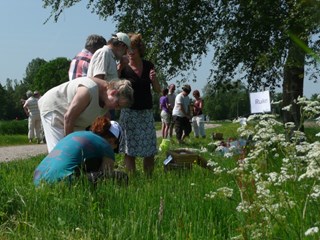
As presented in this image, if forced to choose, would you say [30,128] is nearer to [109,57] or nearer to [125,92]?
[109,57]

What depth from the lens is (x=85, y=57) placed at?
6387 mm

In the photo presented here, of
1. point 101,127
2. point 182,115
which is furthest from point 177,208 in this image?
point 182,115

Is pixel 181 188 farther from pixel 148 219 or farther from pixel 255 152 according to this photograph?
pixel 255 152

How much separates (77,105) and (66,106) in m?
0.30

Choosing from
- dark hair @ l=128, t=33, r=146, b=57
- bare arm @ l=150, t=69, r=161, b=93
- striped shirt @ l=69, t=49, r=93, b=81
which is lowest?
bare arm @ l=150, t=69, r=161, b=93

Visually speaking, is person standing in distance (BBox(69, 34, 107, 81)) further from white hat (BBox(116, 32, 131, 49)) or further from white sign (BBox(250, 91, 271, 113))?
white sign (BBox(250, 91, 271, 113))

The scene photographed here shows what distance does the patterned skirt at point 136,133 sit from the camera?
19.4 feet

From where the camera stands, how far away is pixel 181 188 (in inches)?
150

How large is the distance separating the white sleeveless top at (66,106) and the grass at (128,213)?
1012 mm

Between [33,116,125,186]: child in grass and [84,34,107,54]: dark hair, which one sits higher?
[84,34,107,54]: dark hair

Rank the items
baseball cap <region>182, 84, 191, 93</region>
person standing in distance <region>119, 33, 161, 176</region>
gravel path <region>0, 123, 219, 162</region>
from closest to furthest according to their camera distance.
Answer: person standing in distance <region>119, 33, 161, 176</region>, gravel path <region>0, 123, 219, 162</region>, baseball cap <region>182, 84, 191, 93</region>

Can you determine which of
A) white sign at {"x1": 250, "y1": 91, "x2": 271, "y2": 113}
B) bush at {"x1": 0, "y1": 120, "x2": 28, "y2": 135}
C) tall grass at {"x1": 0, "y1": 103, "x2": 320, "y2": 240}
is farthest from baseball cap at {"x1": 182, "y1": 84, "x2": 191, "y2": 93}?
bush at {"x1": 0, "y1": 120, "x2": 28, "y2": 135}

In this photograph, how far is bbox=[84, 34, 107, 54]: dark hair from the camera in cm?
639

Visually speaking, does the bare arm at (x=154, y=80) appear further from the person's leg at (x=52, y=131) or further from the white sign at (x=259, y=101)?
the white sign at (x=259, y=101)
